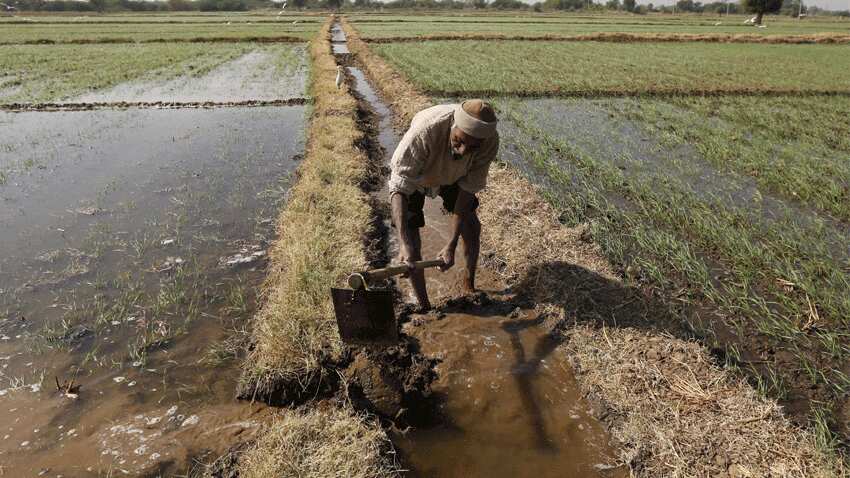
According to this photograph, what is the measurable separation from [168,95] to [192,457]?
11.8 m

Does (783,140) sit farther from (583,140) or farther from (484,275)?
(484,275)

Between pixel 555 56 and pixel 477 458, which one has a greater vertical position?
pixel 555 56

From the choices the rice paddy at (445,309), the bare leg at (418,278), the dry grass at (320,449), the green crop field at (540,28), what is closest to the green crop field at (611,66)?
the rice paddy at (445,309)

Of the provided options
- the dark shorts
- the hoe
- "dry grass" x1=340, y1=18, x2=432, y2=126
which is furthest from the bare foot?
"dry grass" x1=340, y1=18, x2=432, y2=126

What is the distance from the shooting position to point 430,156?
9.27 ft

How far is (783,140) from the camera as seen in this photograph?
732 cm

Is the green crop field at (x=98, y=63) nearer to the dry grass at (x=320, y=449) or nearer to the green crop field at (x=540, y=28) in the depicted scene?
the green crop field at (x=540, y=28)

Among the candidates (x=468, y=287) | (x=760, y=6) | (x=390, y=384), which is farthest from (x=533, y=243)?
(x=760, y=6)

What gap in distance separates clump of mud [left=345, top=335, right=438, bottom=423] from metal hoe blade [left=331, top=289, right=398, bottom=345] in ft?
0.69

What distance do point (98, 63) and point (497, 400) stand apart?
19.9 meters

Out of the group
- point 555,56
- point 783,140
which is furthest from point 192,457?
point 555,56

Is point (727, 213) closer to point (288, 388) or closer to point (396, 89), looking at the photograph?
point (288, 388)

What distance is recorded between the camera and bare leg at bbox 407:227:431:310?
10.1 ft

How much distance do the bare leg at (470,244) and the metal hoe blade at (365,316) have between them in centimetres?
107
